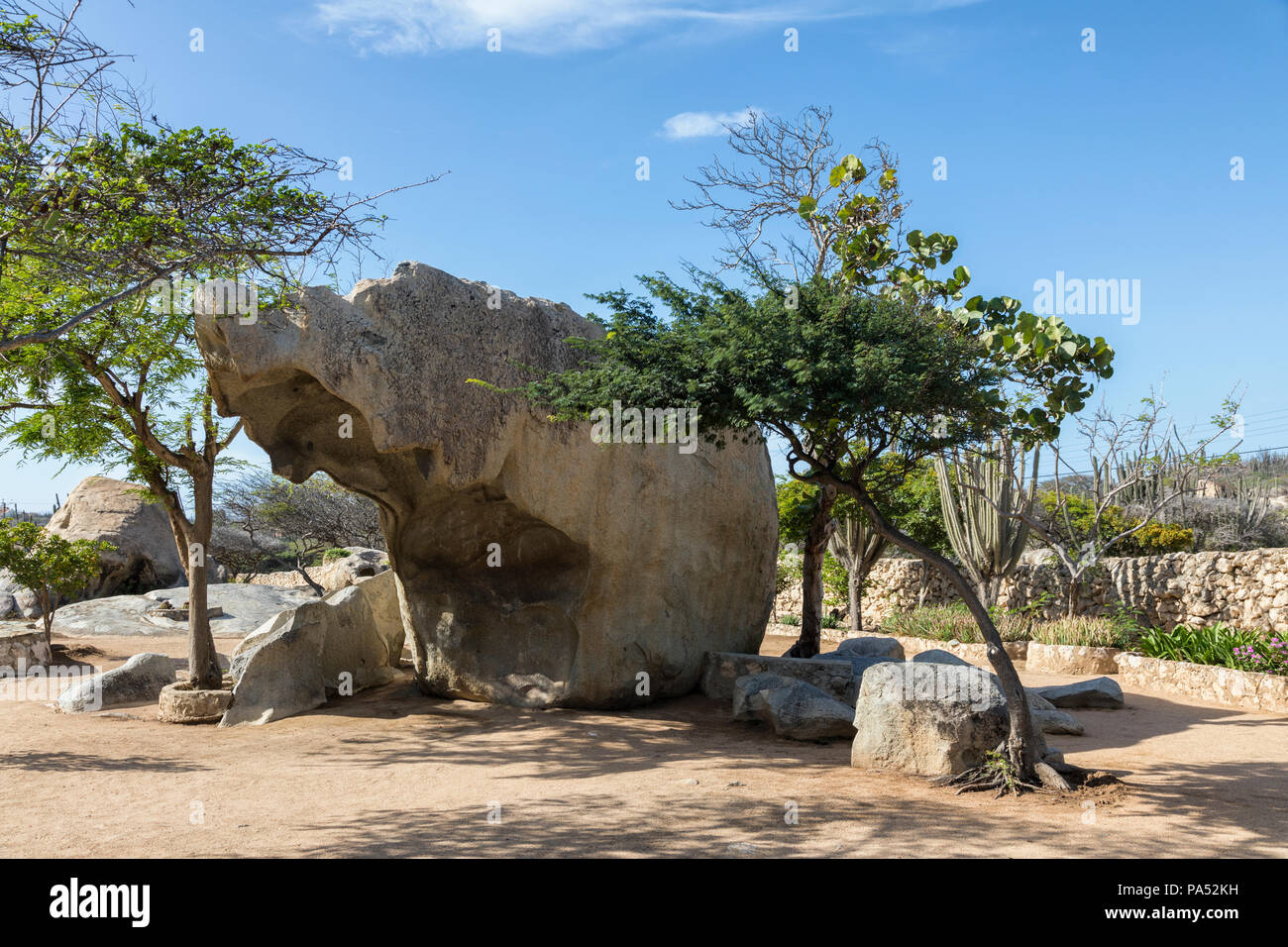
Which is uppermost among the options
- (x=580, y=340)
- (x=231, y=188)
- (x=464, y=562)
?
(x=231, y=188)

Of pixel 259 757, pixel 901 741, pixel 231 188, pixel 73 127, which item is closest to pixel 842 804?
pixel 901 741

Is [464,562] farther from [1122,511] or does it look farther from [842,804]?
[1122,511]

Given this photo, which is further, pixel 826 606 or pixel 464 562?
pixel 826 606

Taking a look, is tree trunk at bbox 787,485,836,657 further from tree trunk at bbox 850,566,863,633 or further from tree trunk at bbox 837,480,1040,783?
tree trunk at bbox 850,566,863,633

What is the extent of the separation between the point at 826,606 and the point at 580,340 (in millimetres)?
18838

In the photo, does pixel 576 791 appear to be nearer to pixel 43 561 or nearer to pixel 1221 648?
pixel 1221 648

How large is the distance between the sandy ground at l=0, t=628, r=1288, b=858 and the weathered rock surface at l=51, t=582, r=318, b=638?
10.7m

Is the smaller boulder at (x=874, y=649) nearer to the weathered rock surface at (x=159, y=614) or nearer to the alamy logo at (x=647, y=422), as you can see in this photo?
the alamy logo at (x=647, y=422)

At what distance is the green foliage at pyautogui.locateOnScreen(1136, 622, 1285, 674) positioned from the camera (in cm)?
1216

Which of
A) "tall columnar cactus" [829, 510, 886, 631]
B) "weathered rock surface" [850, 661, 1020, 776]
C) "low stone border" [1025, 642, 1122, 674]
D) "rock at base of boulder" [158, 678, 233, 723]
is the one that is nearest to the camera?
"weathered rock surface" [850, 661, 1020, 776]

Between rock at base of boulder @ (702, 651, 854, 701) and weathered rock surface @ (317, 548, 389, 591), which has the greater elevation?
weathered rock surface @ (317, 548, 389, 591)

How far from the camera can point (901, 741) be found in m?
8.16

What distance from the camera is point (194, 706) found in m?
11.2

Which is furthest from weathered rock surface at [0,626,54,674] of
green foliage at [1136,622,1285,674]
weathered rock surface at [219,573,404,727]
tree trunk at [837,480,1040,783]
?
green foliage at [1136,622,1285,674]
